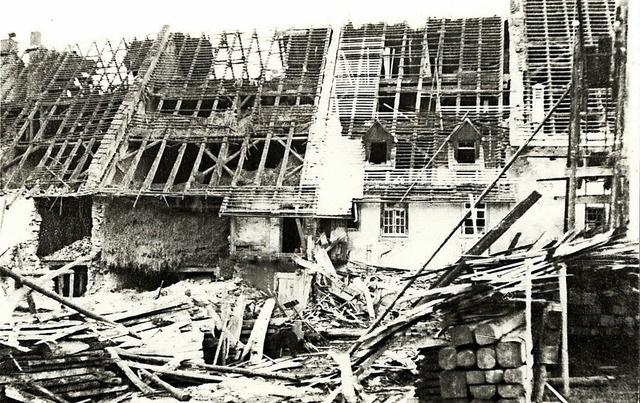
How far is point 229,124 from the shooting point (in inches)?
1262

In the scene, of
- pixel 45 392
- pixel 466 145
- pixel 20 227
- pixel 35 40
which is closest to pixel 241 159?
pixel 466 145

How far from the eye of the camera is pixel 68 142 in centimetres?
3238

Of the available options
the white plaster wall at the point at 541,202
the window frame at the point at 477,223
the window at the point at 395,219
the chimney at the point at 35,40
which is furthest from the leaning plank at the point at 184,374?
the chimney at the point at 35,40

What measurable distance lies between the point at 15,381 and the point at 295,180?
19.2m

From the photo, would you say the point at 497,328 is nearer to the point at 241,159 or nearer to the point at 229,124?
the point at 241,159

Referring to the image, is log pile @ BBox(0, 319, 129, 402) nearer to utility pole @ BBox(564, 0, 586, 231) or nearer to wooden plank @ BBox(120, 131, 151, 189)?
utility pole @ BBox(564, 0, 586, 231)

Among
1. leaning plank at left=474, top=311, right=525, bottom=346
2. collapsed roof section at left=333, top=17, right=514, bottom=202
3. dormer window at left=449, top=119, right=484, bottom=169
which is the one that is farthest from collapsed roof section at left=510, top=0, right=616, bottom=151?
leaning plank at left=474, top=311, right=525, bottom=346

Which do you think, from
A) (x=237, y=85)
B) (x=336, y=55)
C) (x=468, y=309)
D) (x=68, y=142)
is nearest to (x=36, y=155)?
(x=68, y=142)

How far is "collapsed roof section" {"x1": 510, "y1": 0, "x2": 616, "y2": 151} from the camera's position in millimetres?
27594

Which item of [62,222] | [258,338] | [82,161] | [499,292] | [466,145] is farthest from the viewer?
[62,222]

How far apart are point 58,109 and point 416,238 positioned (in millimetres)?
20917

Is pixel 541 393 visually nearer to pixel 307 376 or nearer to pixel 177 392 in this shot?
pixel 307 376

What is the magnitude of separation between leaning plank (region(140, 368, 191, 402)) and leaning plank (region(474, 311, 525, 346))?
566 cm

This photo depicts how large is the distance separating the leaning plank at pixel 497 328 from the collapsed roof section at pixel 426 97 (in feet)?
58.3
